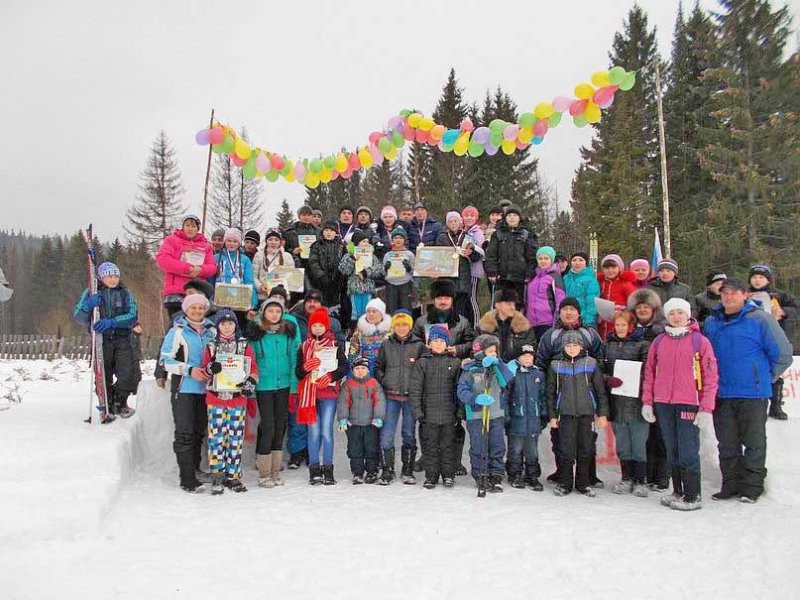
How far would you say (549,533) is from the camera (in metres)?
5.23

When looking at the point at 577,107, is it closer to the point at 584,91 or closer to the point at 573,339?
the point at 584,91

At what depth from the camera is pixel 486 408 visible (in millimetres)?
6504

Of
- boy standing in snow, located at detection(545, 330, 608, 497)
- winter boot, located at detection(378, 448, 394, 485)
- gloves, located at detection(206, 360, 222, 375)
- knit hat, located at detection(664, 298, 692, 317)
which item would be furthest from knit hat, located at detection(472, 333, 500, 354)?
gloves, located at detection(206, 360, 222, 375)

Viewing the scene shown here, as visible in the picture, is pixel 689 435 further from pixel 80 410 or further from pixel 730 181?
pixel 730 181

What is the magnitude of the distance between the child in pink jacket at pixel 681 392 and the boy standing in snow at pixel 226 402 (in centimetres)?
452

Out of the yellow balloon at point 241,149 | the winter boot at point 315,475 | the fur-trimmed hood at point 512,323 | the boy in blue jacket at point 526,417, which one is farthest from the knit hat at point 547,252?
the yellow balloon at point 241,149

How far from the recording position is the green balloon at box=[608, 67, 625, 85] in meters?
8.37

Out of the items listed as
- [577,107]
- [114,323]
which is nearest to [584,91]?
[577,107]

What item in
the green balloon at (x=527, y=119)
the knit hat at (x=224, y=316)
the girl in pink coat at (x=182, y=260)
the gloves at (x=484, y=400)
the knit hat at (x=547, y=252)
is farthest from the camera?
the green balloon at (x=527, y=119)

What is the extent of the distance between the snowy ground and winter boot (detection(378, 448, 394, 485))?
0.14 meters

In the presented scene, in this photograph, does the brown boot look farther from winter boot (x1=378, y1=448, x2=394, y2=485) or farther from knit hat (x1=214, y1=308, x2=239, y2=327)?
knit hat (x1=214, y1=308, x2=239, y2=327)

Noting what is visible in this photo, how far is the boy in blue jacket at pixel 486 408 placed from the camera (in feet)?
21.4

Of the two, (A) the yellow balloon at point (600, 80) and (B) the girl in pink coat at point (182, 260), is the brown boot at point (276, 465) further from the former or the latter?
(A) the yellow balloon at point (600, 80)

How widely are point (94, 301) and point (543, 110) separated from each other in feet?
23.8
